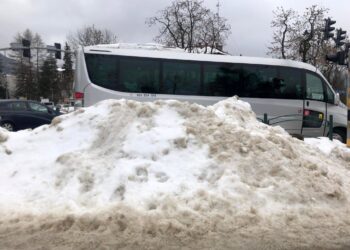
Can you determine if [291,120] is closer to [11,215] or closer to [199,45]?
[11,215]

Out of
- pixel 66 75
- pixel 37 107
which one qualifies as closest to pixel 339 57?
pixel 37 107

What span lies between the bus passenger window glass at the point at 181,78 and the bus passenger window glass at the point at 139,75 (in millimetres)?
346

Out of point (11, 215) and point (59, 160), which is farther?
point (59, 160)

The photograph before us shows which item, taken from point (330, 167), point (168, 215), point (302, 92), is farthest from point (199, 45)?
point (168, 215)

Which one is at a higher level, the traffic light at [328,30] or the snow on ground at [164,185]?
the traffic light at [328,30]

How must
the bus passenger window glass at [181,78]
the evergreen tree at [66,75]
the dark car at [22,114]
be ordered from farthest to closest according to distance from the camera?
the evergreen tree at [66,75], the dark car at [22,114], the bus passenger window glass at [181,78]

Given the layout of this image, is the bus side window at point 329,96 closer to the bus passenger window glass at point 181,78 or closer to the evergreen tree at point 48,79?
the bus passenger window glass at point 181,78

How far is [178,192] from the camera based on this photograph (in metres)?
6.22

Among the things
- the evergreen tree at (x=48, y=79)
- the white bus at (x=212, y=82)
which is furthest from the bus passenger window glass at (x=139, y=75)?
the evergreen tree at (x=48, y=79)

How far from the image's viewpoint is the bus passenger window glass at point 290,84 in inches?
712

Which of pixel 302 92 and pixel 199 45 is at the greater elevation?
pixel 199 45

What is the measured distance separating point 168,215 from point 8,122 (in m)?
16.0

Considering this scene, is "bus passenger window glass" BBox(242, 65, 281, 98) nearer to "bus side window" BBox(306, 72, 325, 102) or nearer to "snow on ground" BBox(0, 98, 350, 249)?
"bus side window" BBox(306, 72, 325, 102)

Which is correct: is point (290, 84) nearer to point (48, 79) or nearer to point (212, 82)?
point (212, 82)
